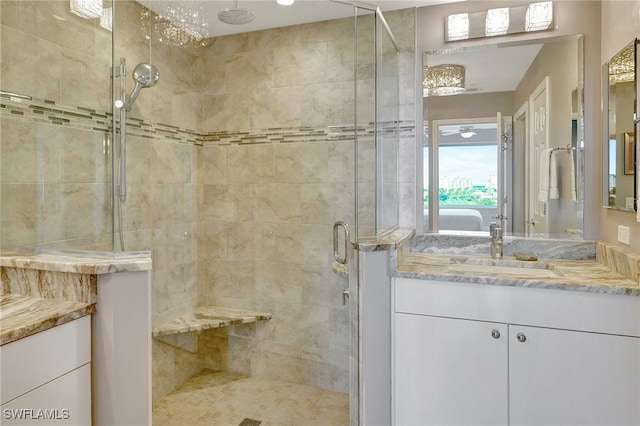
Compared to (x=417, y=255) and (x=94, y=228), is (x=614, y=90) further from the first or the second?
(x=94, y=228)

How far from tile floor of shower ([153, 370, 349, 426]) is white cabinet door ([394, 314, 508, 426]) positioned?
2.09 feet

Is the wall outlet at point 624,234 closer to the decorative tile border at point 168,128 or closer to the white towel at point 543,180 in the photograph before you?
the white towel at point 543,180

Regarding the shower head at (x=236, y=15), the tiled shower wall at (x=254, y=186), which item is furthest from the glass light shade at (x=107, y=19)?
Result: the shower head at (x=236, y=15)

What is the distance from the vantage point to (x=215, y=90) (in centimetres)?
274

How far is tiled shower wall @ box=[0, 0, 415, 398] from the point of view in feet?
7.77

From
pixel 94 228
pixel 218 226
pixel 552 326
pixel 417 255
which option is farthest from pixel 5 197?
pixel 552 326

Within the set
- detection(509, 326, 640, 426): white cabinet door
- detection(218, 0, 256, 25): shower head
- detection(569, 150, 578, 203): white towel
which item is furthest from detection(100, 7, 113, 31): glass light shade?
detection(569, 150, 578, 203): white towel

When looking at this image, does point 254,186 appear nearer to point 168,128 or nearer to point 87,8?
point 168,128

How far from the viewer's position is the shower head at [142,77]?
2.02m

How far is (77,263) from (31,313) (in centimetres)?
21

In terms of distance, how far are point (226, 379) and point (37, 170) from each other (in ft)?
5.81

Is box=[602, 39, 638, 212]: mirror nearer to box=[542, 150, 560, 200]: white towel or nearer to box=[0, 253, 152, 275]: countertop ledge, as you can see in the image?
box=[542, 150, 560, 200]: white towel

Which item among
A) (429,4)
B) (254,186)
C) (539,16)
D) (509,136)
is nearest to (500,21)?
(539,16)

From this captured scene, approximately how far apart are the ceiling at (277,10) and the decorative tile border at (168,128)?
0.64m
